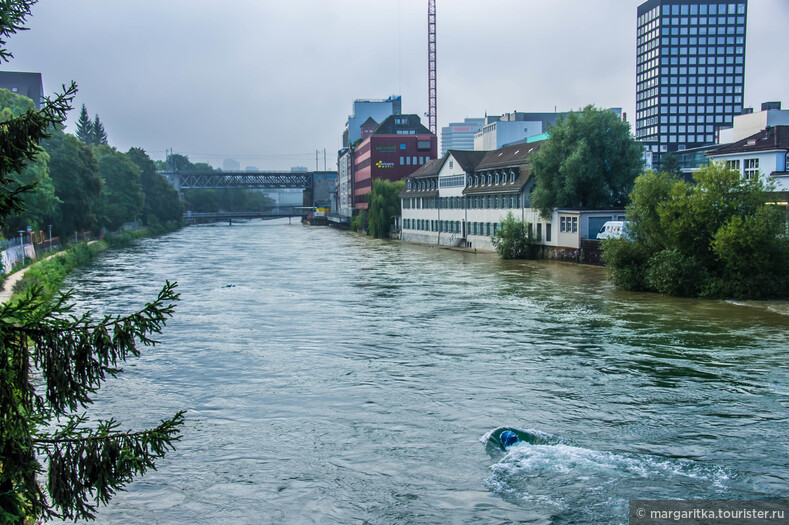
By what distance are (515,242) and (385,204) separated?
43258mm

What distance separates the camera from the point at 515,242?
59.8 m

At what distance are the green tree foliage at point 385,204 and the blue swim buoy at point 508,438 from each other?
85756 mm

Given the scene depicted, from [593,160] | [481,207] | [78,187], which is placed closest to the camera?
[593,160]

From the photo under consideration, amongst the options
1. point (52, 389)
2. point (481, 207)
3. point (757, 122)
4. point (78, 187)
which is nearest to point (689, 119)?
point (757, 122)

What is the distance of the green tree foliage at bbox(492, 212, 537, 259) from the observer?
59812 millimetres

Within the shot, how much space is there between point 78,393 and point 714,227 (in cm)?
3372

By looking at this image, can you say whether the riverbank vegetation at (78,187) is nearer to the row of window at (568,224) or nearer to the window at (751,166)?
the row of window at (568,224)

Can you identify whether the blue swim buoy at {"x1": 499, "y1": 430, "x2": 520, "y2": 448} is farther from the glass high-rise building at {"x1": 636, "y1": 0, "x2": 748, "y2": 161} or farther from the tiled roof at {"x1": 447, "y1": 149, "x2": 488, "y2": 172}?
the glass high-rise building at {"x1": 636, "y1": 0, "x2": 748, "y2": 161}

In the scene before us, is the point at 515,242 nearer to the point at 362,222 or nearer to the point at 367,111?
the point at 362,222

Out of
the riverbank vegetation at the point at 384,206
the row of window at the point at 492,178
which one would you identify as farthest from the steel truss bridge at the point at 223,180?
the row of window at the point at 492,178

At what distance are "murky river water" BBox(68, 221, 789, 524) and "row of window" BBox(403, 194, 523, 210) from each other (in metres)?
30.6

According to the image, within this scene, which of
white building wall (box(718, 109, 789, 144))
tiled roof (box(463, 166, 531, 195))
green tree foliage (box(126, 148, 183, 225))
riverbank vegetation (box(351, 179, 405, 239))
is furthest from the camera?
green tree foliage (box(126, 148, 183, 225))

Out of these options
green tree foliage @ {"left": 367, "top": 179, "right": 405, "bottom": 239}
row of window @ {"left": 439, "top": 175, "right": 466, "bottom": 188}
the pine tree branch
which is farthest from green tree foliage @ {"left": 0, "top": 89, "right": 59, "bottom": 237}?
green tree foliage @ {"left": 367, "top": 179, "right": 405, "bottom": 239}

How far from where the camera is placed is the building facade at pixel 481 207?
55.6 meters
